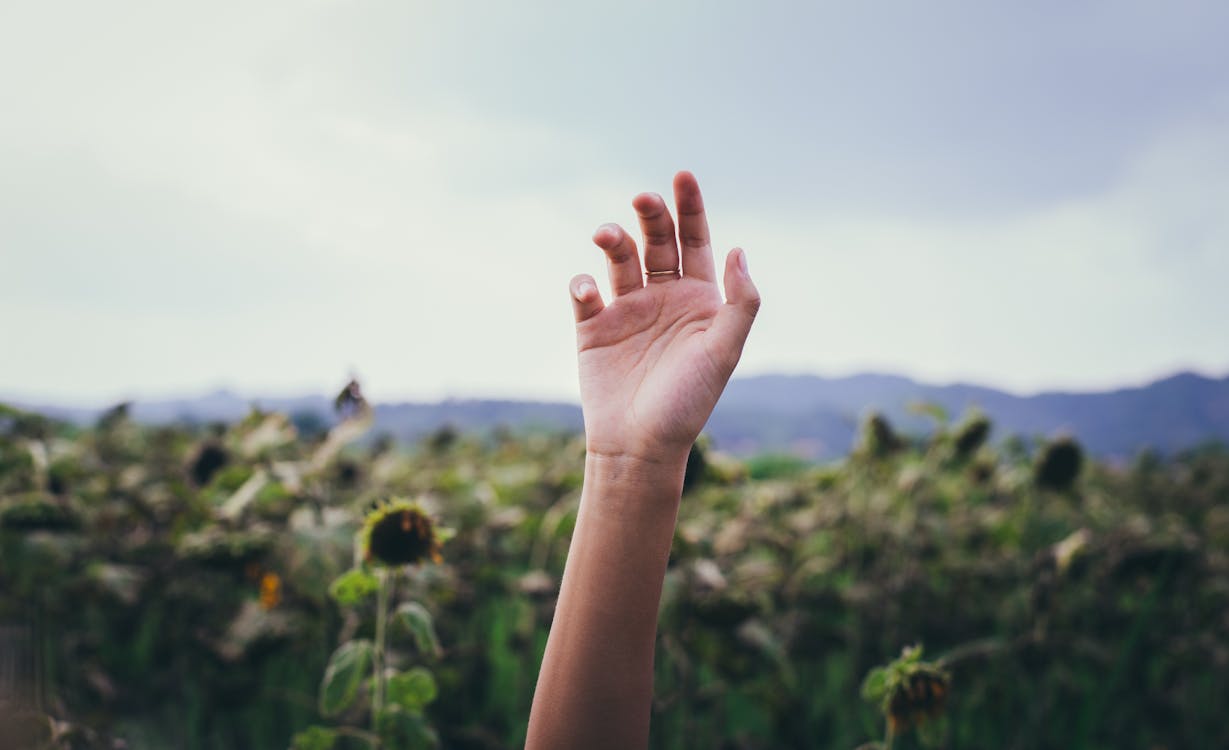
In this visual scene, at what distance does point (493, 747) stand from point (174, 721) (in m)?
1.22

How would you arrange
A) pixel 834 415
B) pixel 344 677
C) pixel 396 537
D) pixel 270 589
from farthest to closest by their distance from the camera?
1. pixel 834 415
2. pixel 270 589
3. pixel 396 537
4. pixel 344 677

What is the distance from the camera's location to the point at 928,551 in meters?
3.49

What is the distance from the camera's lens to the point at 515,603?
3.74m

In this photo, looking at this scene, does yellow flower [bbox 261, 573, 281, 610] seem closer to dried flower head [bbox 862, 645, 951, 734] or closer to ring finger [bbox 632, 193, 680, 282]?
ring finger [bbox 632, 193, 680, 282]

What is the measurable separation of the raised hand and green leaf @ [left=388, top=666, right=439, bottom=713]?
590 millimetres

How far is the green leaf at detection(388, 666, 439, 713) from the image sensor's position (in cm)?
150

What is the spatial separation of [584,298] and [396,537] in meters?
0.60

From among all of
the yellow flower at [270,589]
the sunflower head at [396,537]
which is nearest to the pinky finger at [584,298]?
the sunflower head at [396,537]

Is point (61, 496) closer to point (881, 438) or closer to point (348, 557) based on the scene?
point (348, 557)

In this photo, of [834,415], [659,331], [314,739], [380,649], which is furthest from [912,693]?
[834,415]

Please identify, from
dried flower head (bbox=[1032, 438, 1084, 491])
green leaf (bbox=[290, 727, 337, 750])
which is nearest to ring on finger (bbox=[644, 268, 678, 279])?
green leaf (bbox=[290, 727, 337, 750])

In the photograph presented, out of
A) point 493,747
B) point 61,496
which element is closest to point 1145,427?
point 493,747

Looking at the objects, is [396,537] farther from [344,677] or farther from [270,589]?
[270,589]

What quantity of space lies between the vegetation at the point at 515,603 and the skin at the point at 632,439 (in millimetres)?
376
